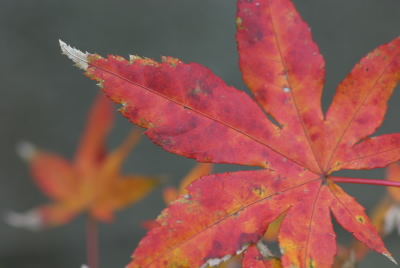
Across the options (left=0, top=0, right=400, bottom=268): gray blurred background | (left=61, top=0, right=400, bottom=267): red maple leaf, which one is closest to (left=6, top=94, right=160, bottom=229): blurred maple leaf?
(left=61, top=0, right=400, bottom=267): red maple leaf

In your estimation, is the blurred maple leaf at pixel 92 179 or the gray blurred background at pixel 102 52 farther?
the gray blurred background at pixel 102 52

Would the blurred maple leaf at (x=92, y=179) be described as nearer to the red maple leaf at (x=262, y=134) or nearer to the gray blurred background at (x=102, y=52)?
the red maple leaf at (x=262, y=134)

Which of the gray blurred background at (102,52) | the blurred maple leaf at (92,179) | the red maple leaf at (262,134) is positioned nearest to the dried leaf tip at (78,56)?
the red maple leaf at (262,134)

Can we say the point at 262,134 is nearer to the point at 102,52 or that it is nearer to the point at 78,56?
the point at 78,56

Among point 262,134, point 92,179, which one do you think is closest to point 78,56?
point 262,134

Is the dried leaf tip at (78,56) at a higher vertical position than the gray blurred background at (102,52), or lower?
lower
